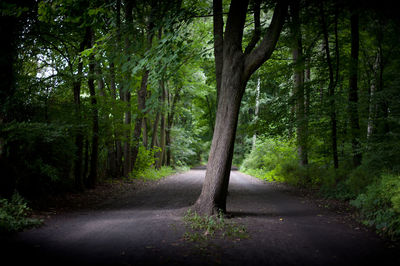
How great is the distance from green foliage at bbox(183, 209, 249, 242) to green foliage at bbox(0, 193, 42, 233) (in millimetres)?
3430

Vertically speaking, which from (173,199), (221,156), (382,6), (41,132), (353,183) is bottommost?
(173,199)

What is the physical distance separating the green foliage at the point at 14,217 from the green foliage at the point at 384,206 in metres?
7.55

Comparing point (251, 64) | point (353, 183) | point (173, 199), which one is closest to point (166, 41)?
point (251, 64)

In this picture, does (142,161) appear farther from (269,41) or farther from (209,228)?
(269,41)

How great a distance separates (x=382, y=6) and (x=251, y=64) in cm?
278

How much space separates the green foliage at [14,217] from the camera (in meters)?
4.96

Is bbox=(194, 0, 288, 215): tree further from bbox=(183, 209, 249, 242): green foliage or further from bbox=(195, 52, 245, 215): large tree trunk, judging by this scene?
bbox=(183, 209, 249, 242): green foliage

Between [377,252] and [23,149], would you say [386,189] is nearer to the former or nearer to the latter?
[377,252]

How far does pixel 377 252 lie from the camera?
427 centimetres

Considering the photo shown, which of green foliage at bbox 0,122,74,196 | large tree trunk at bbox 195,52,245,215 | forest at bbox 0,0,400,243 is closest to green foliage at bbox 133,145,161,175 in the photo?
forest at bbox 0,0,400,243

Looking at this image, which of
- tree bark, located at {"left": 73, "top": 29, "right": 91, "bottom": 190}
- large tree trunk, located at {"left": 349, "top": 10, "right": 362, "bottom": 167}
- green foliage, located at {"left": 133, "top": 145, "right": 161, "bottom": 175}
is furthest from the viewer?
green foliage, located at {"left": 133, "top": 145, "right": 161, "bottom": 175}

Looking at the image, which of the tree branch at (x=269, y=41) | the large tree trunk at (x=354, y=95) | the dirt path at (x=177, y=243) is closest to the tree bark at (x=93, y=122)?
the dirt path at (x=177, y=243)

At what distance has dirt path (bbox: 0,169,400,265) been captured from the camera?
12.7 ft

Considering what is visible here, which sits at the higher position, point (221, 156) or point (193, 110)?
point (193, 110)
